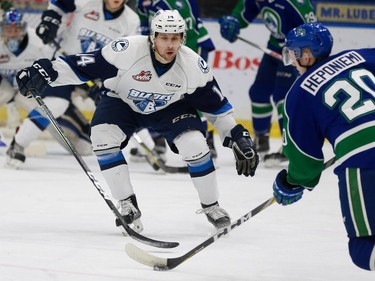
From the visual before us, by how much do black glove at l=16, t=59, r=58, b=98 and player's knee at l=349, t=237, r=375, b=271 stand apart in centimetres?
150

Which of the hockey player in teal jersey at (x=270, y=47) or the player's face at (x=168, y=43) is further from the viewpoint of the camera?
the hockey player in teal jersey at (x=270, y=47)

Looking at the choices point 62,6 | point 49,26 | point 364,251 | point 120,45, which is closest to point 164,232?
point 120,45

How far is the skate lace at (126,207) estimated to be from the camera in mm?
3971

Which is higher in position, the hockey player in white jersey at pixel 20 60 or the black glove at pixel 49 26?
the black glove at pixel 49 26

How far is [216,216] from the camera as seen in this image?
4.05 m

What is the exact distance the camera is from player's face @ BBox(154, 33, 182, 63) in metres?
3.84

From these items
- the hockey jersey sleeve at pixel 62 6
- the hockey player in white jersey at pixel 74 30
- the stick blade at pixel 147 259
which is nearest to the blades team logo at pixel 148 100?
the stick blade at pixel 147 259

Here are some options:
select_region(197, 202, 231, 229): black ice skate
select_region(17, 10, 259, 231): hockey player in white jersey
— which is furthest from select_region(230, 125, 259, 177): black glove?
Answer: select_region(197, 202, 231, 229): black ice skate

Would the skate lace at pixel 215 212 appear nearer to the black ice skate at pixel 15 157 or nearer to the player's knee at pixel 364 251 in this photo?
the player's knee at pixel 364 251

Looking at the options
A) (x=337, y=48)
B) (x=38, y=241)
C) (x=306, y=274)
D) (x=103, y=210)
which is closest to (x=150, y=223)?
(x=103, y=210)

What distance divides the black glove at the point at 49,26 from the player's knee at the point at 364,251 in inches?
125

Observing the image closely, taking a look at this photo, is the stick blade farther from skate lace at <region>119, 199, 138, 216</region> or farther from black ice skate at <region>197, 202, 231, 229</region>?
black ice skate at <region>197, 202, 231, 229</region>

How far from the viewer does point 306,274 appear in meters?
3.37

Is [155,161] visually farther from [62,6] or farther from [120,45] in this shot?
[120,45]
